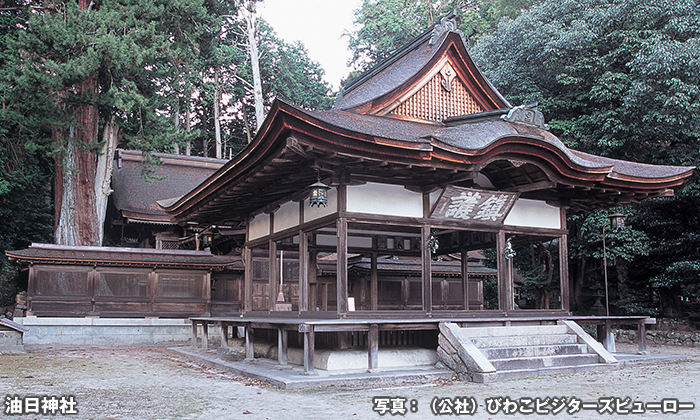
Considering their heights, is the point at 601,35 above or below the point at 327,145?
above

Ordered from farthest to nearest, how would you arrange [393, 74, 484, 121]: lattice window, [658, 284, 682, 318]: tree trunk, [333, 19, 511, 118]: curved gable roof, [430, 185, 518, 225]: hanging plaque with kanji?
1. [658, 284, 682, 318]: tree trunk
2. [393, 74, 484, 121]: lattice window
3. [333, 19, 511, 118]: curved gable roof
4. [430, 185, 518, 225]: hanging plaque with kanji

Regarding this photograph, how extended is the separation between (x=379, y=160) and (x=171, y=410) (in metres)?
5.30

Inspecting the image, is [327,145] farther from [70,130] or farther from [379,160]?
[70,130]

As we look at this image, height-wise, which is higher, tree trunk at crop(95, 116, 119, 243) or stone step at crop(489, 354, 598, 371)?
tree trunk at crop(95, 116, 119, 243)

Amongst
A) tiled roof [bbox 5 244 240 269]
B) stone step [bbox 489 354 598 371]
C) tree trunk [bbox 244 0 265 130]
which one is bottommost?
stone step [bbox 489 354 598 371]

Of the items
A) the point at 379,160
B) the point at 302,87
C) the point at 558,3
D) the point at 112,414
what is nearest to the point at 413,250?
the point at 379,160

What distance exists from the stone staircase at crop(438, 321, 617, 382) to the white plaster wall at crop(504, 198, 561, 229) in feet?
7.96

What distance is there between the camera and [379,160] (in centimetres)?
1005

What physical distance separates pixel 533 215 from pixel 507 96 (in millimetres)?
13033

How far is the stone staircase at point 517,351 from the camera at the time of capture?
9.66 m

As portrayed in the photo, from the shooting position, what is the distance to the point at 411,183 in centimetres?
1159

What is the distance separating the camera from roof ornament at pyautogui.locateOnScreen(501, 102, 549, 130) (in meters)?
12.2

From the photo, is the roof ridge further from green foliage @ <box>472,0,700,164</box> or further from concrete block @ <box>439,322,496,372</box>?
green foliage @ <box>472,0,700,164</box>

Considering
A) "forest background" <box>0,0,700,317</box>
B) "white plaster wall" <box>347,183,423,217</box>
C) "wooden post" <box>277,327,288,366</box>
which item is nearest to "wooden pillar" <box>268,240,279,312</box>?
"wooden post" <box>277,327,288,366</box>
